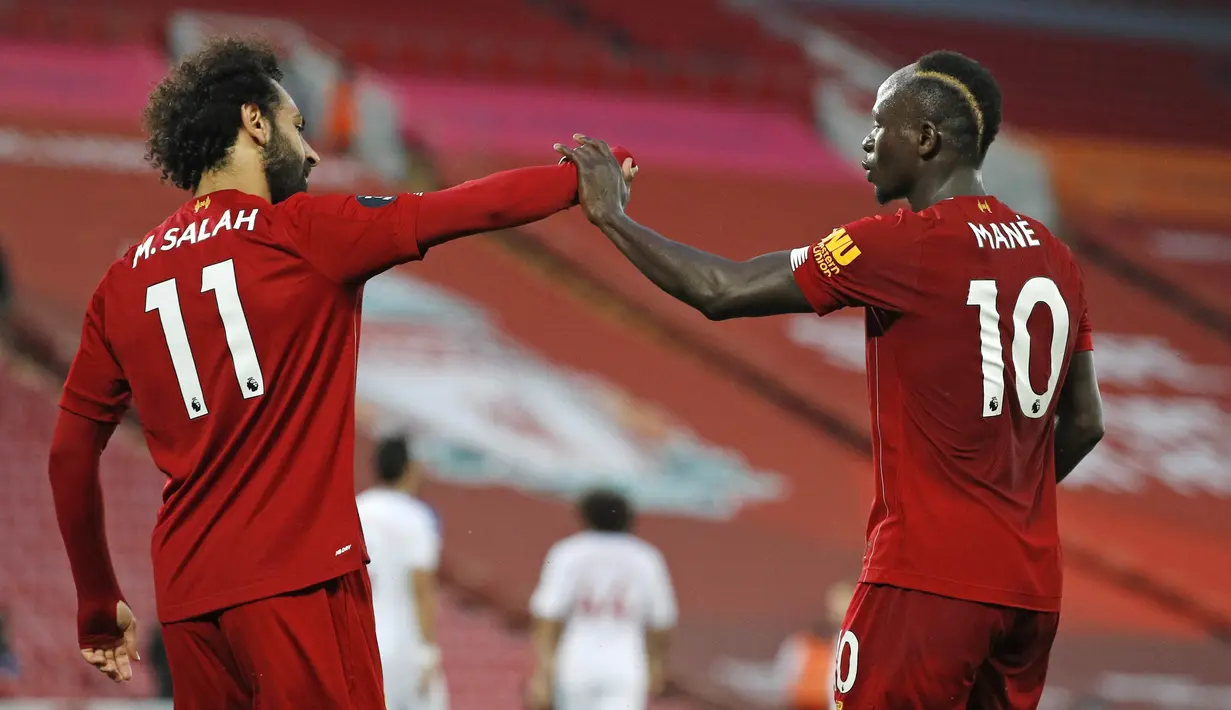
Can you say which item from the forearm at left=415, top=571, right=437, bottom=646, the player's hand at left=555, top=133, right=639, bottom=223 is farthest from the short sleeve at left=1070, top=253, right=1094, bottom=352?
the forearm at left=415, top=571, right=437, bottom=646

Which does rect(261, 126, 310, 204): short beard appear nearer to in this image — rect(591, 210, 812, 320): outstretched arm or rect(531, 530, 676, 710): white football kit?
rect(591, 210, 812, 320): outstretched arm

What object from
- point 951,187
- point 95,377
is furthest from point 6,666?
point 951,187

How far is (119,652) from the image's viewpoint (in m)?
3.48

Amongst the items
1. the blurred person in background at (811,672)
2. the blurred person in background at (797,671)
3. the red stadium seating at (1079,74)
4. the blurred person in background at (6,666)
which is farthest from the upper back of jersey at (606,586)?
the red stadium seating at (1079,74)

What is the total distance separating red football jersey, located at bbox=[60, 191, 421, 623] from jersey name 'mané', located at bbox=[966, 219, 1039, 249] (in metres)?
1.19

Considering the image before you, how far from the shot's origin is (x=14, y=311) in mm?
11078

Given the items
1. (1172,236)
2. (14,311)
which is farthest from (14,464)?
(1172,236)

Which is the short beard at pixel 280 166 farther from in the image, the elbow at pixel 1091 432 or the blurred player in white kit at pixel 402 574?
the blurred player in white kit at pixel 402 574

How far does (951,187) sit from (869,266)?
318 millimetres

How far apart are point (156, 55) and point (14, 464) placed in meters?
6.62

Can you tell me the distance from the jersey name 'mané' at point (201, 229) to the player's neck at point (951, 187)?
1.42 meters

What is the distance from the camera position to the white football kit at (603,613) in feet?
22.0

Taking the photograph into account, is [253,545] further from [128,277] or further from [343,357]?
[128,277]

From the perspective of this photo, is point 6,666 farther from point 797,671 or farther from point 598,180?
point 598,180
